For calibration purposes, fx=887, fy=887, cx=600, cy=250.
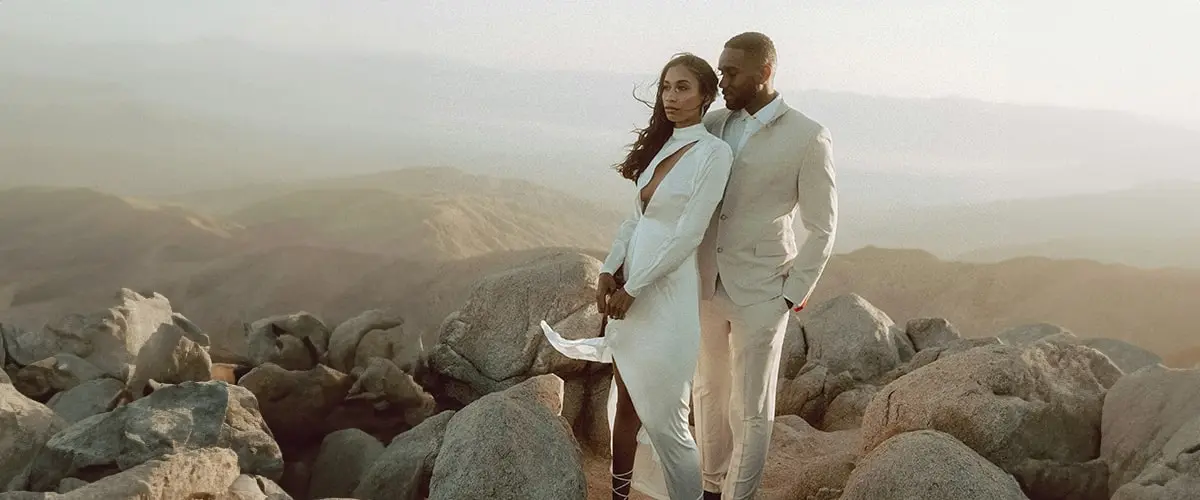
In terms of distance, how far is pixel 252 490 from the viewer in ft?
14.1

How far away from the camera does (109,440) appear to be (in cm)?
505

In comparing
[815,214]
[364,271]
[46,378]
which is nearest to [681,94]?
[815,214]

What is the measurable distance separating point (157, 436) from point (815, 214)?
384 centimetres

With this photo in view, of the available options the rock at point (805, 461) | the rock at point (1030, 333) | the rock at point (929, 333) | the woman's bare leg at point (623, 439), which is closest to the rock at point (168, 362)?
the woman's bare leg at point (623, 439)

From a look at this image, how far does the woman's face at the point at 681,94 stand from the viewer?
3.78 m

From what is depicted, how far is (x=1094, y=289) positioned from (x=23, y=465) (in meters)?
22.5

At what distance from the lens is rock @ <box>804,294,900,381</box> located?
7.99m

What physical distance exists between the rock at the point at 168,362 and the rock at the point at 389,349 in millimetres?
1661

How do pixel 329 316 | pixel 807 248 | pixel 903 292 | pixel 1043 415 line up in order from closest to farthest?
pixel 807 248, pixel 1043 415, pixel 329 316, pixel 903 292

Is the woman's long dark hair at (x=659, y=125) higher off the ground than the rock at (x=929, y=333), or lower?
higher

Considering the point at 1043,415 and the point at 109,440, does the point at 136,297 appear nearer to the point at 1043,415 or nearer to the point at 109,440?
the point at 109,440

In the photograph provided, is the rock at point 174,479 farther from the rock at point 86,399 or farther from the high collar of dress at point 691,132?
the rock at point 86,399

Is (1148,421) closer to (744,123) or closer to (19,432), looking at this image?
(744,123)

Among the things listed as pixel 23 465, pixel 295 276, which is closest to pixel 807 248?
pixel 23 465
